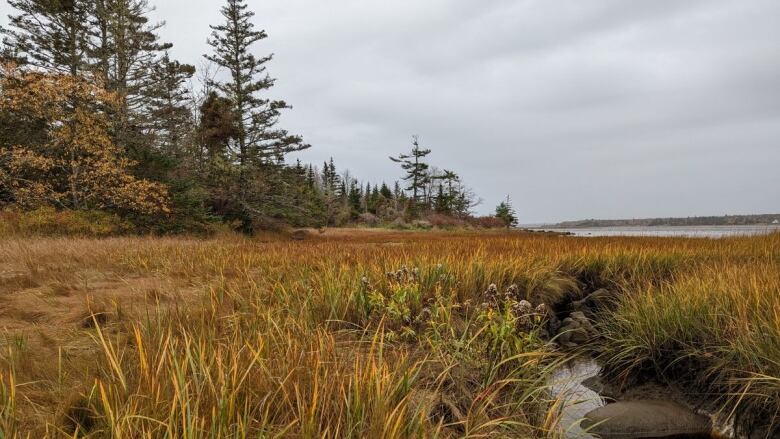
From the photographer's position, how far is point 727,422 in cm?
337

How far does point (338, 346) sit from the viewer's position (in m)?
3.30

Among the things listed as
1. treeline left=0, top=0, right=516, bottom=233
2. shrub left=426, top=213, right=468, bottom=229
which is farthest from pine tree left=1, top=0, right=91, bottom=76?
shrub left=426, top=213, right=468, bottom=229

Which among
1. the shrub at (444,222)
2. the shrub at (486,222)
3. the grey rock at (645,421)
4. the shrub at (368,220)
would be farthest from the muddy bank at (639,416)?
the shrub at (368,220)

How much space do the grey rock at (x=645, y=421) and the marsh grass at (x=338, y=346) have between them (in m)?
A: 0.39

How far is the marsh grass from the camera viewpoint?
186cm

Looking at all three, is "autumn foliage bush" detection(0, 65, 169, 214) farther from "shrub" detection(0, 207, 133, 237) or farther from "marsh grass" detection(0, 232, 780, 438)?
"marsh grass" detection(0, 232, 780, 438)

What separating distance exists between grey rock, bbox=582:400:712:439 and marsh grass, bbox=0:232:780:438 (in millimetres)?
390

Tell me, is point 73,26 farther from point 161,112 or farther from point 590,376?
point 590,376

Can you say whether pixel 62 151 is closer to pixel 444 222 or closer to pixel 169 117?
pixel 169 117

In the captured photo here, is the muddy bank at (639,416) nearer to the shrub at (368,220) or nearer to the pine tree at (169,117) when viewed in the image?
the pine tree at (169,117)

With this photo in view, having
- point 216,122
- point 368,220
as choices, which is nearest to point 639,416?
point 216,122

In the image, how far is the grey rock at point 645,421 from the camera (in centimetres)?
338

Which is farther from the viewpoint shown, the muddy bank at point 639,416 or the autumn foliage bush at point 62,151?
the autumn foliage bush at point 62,151

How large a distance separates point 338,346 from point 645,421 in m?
2.85
